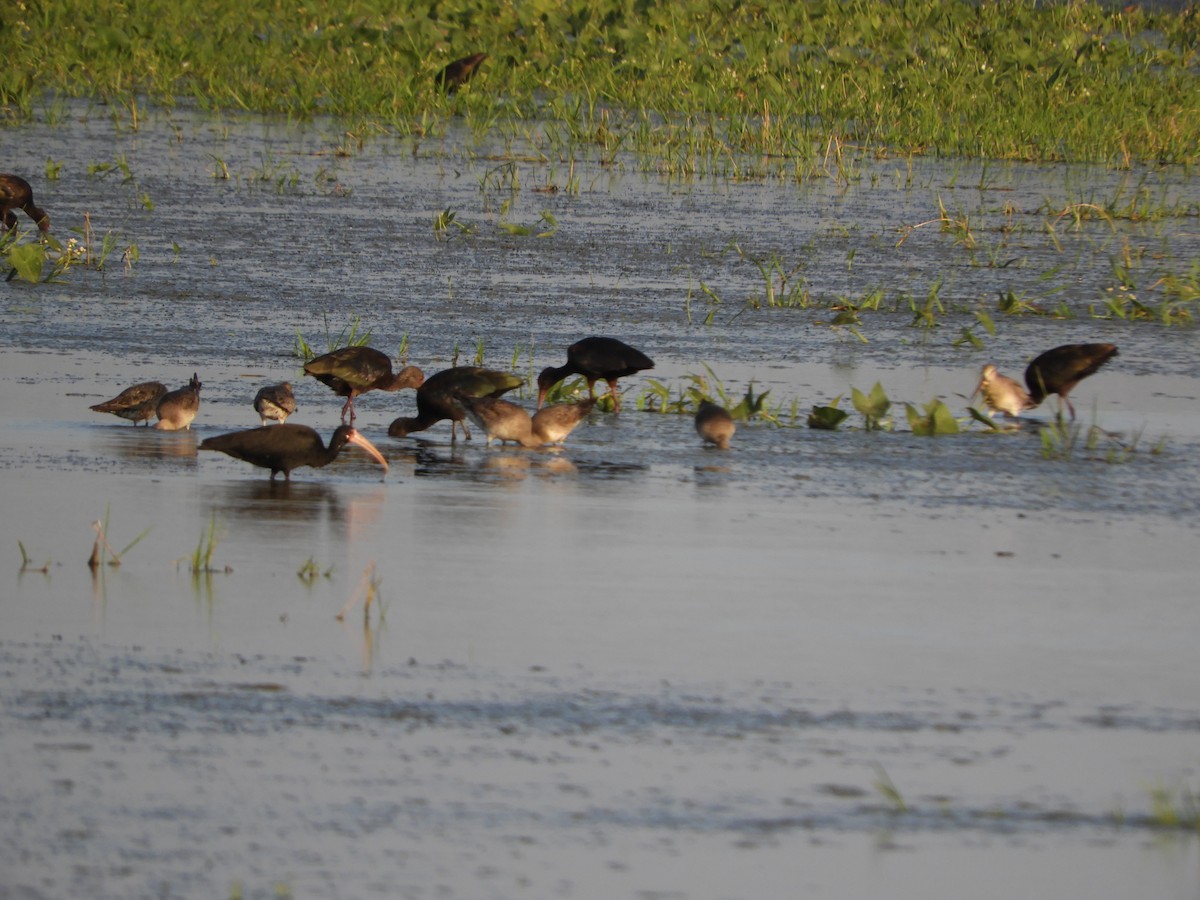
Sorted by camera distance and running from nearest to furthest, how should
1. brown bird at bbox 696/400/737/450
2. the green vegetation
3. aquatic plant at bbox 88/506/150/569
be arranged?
aquatic plant at bbox 88/506/150/569, brown bird at bbox 696/400/737/450, the green vegetation

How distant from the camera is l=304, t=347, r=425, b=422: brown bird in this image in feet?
27.9

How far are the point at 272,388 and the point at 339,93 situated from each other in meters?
12.4

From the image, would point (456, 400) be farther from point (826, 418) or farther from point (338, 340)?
point (338, 340)

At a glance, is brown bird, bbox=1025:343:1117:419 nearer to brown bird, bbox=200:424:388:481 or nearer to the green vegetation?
brown bird, bbox=200:424:388:481

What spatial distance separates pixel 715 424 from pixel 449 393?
1090 mm

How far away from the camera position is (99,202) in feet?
47.2

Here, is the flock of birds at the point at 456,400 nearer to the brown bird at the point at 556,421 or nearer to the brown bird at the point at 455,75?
the brown bird at the point at 556,421

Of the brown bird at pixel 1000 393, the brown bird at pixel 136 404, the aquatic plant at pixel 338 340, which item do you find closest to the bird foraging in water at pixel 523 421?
the brown bird at pixel 136 404

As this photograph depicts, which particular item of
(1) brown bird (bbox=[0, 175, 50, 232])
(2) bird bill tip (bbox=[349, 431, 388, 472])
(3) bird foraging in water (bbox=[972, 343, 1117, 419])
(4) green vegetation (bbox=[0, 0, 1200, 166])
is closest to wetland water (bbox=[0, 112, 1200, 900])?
(2) bird bill tip (bbox=[349, 431, 388, 472])

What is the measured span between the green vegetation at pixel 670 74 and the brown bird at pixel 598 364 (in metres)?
7.43

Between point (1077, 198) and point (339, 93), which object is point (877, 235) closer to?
point (1077, 198)

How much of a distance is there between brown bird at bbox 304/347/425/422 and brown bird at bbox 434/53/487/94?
463 inches

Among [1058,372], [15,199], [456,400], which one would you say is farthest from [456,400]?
[15,199]

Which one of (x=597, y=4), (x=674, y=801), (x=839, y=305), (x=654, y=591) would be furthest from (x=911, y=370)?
(x=597, y=4)
